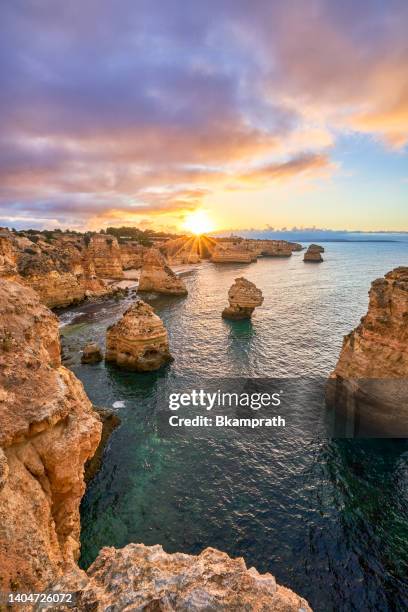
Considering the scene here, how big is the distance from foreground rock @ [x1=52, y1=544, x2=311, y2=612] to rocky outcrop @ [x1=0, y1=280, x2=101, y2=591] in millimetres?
1476

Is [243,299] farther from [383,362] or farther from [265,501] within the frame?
[265,501]

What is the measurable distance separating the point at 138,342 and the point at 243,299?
23933 millimetres

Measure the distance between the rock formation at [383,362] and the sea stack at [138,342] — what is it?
65.2 ft

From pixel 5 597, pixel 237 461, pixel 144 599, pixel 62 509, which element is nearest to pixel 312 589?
pixel 237 461

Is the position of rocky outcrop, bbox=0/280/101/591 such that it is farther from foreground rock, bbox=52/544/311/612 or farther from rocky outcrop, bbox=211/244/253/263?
rocky outcrop, bbox=211/244/253/263

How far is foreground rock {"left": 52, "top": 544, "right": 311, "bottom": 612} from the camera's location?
18.1ft

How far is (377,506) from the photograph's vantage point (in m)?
18.0

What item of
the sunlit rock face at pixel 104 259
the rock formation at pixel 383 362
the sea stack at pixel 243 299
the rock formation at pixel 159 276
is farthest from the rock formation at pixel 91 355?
the sunlit rock face at pixel 104 259

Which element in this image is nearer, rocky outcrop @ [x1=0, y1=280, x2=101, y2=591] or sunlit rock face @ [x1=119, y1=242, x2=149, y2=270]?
rocky outcrop @ [x1=0, y1=280, x2=101, y2=591]

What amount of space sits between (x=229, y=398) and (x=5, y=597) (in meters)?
25.0

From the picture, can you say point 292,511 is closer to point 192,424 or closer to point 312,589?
point 312,589

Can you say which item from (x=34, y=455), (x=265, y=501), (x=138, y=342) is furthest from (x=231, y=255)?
(x=34, y=455)

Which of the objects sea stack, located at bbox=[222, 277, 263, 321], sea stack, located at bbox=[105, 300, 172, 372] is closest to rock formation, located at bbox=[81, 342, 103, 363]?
sea stack, located at bbox=[105, 300, 172, 372]

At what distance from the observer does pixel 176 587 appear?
580 cm
